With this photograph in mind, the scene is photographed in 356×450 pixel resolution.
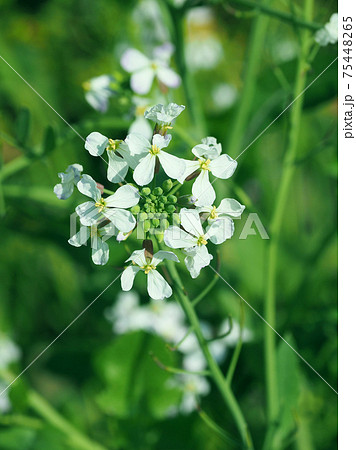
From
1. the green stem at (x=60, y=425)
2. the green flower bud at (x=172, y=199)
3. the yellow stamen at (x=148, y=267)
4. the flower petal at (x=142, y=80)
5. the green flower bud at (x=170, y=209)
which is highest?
the flower petal at (x=142, y=80)

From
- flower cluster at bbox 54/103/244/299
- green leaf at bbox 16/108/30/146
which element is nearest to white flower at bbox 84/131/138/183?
flower cluster at bbox 54/103/244/299

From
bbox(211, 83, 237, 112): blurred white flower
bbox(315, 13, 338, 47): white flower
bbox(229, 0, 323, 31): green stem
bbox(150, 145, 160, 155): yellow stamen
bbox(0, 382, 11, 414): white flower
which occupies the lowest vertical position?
bbox(0, 382, 11, 414): white flower

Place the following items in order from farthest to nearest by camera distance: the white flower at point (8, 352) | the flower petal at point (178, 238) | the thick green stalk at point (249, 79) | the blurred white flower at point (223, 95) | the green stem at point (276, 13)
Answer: the blurred white flower at point (223, 95) < the white flower at point (8, 352) < the thick green stalk at point (249, 79) < the green stem at point (276, 13) < the flower petal at point (178, 238)

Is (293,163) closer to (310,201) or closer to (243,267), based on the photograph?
(243,267)

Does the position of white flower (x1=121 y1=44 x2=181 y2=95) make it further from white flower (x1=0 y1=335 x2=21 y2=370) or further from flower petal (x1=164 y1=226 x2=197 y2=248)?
white flower (x1=0 y1=335 x2=21 y2=370)

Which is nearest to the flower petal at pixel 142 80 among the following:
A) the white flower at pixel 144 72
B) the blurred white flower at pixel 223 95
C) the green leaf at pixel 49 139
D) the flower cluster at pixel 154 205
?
the white flower at pixel 144 72

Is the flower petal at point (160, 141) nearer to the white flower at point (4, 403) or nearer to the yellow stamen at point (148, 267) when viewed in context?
the yellow stamen at point (148, 267)

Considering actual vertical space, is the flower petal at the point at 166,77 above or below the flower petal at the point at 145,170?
above
